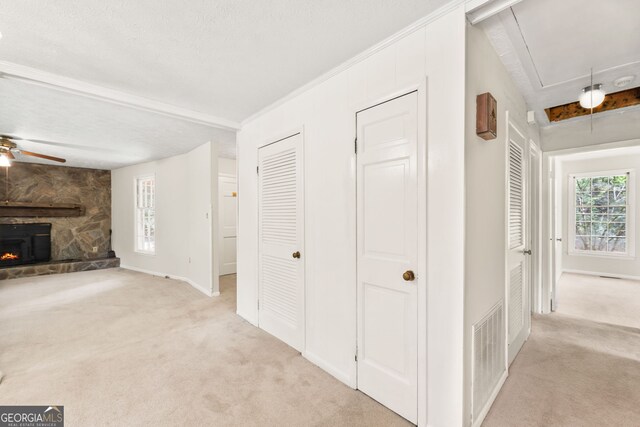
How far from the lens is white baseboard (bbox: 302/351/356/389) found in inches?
78.5

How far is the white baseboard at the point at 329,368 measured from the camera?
1.99 metres

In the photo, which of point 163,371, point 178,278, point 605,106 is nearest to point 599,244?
point 605,106

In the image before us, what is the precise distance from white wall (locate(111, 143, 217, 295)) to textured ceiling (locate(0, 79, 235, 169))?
0.37 m

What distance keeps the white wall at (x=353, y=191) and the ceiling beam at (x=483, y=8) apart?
0.07 metres

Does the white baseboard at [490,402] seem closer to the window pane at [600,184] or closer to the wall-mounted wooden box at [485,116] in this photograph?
the wall-mounted wooden box at [485,116]

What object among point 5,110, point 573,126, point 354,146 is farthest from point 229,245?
point 573,126

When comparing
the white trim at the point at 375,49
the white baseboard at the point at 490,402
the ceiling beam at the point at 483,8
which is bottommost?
the white baseboard at the point at 490,402

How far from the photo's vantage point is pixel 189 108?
9.59 feet

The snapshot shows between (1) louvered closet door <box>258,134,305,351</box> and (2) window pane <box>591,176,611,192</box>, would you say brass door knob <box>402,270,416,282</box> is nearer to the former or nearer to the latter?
(1) louvered closet door <box>258,134,305,351</box>

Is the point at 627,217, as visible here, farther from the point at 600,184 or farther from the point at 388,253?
the point at 388,253

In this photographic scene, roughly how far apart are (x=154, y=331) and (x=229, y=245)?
8.52 feet

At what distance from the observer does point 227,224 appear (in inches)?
213

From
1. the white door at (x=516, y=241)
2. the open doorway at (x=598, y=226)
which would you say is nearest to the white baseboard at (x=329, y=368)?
the white door at (x=516, y=241)

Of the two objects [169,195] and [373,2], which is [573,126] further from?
[169,195]
